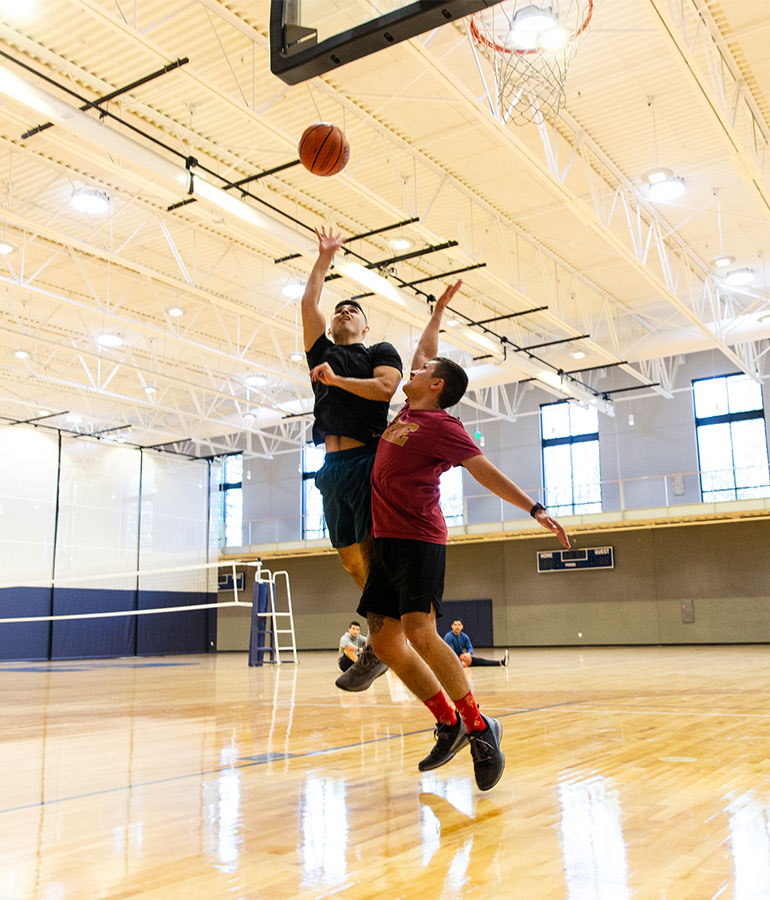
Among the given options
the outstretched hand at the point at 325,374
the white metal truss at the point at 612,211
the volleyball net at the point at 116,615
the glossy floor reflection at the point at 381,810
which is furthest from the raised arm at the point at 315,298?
the volleyball net at the point at 116,615

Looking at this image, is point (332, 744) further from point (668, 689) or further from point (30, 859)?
point (668, 689)

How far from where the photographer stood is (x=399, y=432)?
3510 mm

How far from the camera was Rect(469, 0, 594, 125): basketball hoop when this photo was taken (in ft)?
31.8

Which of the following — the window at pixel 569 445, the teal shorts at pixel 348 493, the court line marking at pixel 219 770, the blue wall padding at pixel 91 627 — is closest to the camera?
the court line marking at pixel 219 770

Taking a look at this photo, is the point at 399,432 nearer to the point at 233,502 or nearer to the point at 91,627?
the point at 91,627

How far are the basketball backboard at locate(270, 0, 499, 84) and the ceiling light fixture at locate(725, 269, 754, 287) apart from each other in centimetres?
1561

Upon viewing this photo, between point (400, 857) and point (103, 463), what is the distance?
2396 cm

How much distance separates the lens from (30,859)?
87.2 inches

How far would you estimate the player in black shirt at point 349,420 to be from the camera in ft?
12.3

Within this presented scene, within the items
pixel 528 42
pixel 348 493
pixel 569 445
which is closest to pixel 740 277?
pixel 569 445

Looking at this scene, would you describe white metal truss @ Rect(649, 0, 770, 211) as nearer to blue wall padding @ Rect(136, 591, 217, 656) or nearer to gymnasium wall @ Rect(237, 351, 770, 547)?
gymnasium wall @ Rect(237, 351, 770, 547)

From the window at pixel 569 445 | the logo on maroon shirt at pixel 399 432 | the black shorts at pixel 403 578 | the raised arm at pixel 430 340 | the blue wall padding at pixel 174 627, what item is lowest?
the blue wall padding at pixel 174 627

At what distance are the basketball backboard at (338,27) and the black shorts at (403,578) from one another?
2.54 m

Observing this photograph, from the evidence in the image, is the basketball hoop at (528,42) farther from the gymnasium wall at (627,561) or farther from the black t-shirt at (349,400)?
the gymnasium wall at (627,561)
